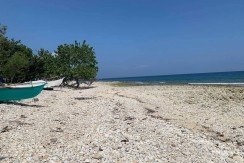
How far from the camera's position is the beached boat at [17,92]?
55.4ft

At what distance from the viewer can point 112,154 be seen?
8250mm

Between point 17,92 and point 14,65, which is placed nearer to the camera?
point 17,92

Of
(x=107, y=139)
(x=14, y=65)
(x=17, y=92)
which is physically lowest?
(x=107, y=139)

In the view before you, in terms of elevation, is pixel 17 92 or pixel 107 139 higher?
pixel 17 92

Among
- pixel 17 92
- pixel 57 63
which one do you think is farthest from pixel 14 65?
pixel 17 92

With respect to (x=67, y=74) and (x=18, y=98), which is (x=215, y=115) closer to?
(x=18, y=98)

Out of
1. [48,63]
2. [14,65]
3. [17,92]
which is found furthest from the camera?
[48,63]

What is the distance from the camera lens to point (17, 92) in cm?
1756

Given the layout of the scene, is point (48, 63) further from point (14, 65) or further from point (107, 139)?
point (107, 139)

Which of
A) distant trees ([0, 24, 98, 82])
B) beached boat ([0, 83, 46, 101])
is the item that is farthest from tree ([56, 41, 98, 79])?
beached boat ([0, 83, 46, 101])

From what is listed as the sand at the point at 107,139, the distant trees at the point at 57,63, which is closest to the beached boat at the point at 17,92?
the sand at the point at 107,139

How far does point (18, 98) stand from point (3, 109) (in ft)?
11.5

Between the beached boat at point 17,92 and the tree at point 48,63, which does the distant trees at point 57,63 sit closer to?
the tree at point 48,63

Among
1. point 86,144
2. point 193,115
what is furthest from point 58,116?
point 193,115
